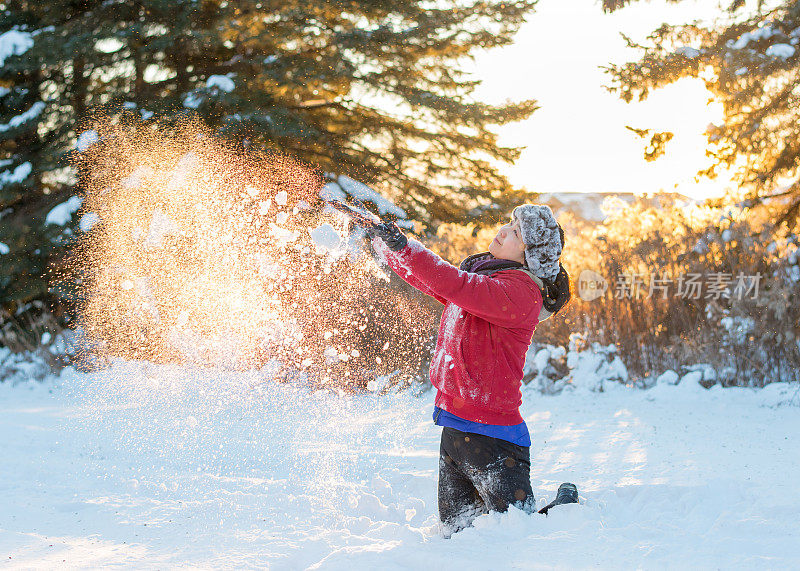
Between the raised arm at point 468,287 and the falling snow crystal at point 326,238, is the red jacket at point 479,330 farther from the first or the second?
the falling snow crystal at point 326,238

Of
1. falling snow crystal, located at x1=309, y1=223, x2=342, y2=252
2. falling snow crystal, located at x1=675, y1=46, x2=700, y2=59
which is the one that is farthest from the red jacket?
falling snow crystal, located at x1=675, y1=46, x2=700, y2=59

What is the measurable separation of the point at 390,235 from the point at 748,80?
6.06 m

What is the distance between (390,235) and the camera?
264 centimetres

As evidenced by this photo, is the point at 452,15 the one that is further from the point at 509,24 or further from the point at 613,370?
the point at 613,370

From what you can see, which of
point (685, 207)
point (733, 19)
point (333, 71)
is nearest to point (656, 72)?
point (733, 19)

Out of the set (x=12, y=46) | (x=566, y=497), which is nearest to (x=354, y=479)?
(x=566, y=497)

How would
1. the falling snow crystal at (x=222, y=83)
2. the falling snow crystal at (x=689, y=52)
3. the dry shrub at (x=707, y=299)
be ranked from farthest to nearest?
the falling snow crystal at (x=222, y=83) < the falling snow crystal at (x=689, y=52) < the dry shrub at (x=707, y=299)

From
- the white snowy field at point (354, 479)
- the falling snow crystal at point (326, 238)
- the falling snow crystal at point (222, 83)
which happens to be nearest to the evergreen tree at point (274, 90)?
the falling snow crystal at point (222, 83)

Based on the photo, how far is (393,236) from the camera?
2639mm

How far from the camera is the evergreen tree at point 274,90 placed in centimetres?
884

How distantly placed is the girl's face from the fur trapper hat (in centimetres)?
4

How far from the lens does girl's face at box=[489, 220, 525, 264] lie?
2988 mm

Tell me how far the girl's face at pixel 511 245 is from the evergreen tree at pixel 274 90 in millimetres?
6018

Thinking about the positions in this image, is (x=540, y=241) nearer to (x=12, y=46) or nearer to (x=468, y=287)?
(x=468, y=287)
